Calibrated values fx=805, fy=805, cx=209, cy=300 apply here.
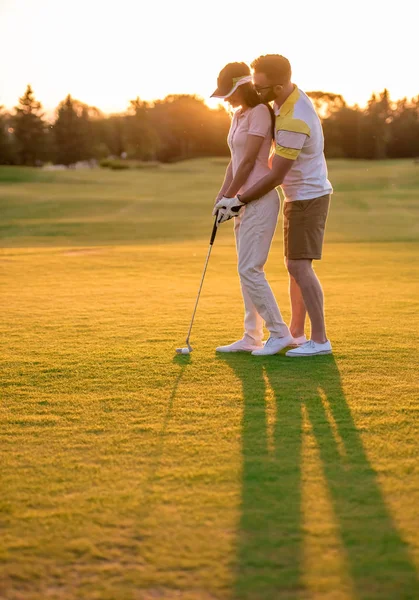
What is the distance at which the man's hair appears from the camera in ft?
18.4

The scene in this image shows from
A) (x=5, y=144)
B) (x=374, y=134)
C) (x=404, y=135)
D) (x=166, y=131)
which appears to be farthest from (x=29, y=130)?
(x=404, y=135)

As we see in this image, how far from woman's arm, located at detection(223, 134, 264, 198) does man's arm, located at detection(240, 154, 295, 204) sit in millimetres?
107

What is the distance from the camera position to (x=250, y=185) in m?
6.01

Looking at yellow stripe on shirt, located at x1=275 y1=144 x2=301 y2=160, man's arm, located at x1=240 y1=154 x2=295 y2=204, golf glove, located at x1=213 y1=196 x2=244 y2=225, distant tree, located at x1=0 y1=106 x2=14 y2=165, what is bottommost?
golf glove, located at x1=213 y1=196 x2=244 y2=225

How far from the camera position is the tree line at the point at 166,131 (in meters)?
74.7

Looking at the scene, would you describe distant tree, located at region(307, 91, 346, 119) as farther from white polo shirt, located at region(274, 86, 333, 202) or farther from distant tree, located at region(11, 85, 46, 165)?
white polo shirt, located at region(274, 86, 333, 202)

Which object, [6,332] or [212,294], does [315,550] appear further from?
[212,294]

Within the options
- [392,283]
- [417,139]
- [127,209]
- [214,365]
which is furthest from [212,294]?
[417,139]

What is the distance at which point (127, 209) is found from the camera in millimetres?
32188

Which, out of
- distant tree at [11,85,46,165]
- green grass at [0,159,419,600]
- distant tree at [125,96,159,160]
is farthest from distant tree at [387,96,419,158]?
green grass at [0,159,419,600]

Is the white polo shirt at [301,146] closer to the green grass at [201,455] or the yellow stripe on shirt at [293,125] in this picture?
the yellow stripe on shirt at [293,125]

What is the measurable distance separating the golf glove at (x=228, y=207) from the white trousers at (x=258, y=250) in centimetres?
10

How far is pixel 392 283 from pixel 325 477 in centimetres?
797

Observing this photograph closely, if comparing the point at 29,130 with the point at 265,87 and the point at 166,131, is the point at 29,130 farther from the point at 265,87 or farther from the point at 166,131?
the point at 265,87
